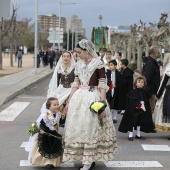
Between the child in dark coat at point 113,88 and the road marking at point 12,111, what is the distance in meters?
2.48

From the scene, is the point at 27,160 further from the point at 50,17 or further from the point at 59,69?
the point at 50,17

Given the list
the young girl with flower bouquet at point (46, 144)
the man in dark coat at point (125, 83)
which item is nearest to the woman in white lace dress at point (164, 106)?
the man in dark coat at point (125, 83)

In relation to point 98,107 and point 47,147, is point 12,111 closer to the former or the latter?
point 47,147

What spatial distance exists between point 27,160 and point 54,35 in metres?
30.5

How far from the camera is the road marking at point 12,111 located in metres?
11.2

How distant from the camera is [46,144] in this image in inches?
253

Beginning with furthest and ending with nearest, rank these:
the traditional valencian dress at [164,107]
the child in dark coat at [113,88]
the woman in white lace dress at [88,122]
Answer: the child in dark coat at [113,88]
the traditional valencian dress at [164,107]
the woman in white lace dress at [88,122]

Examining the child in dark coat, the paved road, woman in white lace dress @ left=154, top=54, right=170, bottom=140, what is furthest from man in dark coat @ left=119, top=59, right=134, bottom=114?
woman in white lace dress @ left=154, top=54, right=170, bottom=140

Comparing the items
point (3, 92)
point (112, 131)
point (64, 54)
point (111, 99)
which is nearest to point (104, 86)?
point (112, 131)

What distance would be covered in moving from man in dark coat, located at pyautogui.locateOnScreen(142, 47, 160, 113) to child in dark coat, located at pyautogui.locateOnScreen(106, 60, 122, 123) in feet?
3.56

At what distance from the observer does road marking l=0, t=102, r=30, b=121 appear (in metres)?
11.2

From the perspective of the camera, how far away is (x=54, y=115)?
21.8ft

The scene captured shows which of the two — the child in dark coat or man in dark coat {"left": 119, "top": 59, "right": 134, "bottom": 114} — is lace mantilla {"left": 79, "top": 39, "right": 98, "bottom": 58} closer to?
the child in dark coat

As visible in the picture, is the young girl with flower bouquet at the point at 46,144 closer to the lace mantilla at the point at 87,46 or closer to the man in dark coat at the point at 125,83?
the lace mantilla at the point at 87,46
